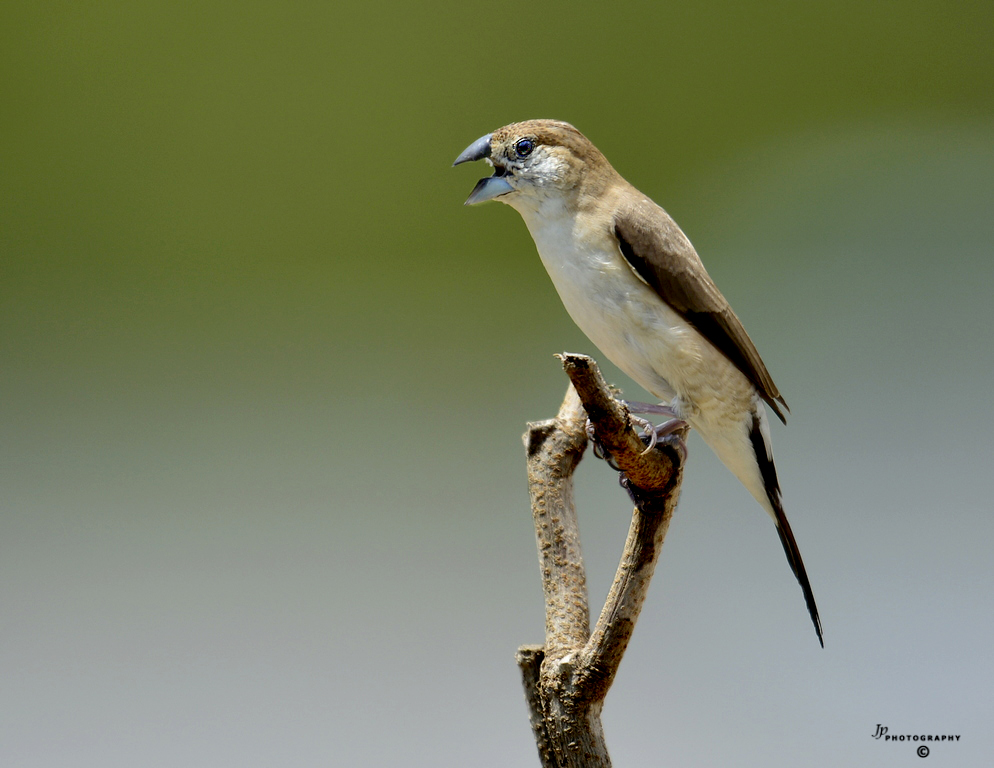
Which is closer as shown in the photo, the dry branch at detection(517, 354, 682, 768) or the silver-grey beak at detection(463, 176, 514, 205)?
the dry branch at detection(517, 354, 682, 768)

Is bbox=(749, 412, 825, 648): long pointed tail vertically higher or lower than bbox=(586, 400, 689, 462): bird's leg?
lower

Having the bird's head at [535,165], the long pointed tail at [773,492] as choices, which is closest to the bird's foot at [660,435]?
the long pointed tail at [773,492]

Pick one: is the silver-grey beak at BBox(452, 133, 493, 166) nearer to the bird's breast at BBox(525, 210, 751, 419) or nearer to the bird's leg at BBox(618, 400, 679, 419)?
the bird's breast at BBox(525, 210, 751, 419)

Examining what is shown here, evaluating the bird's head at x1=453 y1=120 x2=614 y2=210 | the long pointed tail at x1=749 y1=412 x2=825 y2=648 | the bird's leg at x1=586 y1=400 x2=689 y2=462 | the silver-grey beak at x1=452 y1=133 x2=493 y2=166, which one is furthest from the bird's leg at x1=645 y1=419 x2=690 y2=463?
the silver-grey beak at x1=452 y1=133 x2=493 y2=166

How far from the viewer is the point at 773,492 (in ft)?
4.45

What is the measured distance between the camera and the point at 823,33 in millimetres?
2256

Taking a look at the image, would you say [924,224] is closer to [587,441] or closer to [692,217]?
[692,217]

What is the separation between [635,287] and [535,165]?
26 cm

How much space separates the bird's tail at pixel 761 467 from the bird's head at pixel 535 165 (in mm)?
473

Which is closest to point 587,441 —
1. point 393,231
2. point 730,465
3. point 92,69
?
point 730,465

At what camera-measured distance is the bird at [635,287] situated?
1.24m

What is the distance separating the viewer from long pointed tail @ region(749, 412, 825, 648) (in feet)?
4.35

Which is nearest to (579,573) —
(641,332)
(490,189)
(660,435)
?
(660,435)

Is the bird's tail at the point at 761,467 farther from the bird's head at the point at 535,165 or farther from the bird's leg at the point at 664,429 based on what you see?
the bird's head at the point at 535,165
